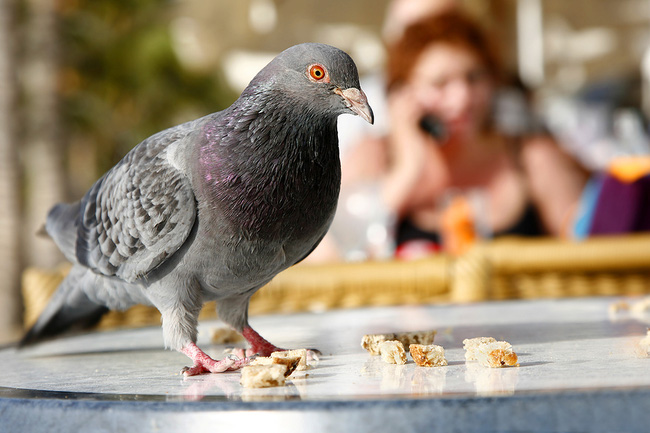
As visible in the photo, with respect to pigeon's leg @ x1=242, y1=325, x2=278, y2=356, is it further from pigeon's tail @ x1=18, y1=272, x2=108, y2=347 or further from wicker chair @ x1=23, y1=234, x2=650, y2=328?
wicker chair @ x1=23, y1=234, x2=650, y2=328

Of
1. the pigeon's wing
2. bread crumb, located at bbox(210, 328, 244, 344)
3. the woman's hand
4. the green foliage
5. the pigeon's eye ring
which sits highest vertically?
the green foliage

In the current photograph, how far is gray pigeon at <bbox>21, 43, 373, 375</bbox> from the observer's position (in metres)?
1.12

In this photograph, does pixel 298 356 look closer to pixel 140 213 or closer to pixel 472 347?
Result: pixel 472 347

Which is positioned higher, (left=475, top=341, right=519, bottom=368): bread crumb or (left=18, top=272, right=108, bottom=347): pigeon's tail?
(left=18, top=272, right=108, bottom=347): pigeon's tail

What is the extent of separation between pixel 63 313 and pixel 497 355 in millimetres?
1068

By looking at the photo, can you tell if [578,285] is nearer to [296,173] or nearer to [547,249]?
[547,249]

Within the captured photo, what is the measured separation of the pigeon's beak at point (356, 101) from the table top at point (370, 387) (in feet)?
1.32

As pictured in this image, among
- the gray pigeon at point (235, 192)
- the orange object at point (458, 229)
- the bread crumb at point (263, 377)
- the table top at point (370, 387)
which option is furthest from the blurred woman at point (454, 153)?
the bread crumb at point (263, 377)

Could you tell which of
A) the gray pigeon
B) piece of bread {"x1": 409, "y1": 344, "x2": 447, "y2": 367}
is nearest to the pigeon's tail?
the gray pigeon

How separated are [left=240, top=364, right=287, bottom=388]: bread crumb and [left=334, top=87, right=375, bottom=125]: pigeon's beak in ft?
1.55

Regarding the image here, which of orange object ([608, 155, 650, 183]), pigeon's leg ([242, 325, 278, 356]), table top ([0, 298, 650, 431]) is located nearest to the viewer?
table top ([0, 298, 650, 431])

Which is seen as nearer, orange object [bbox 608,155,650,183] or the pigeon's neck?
the pigeon's neck

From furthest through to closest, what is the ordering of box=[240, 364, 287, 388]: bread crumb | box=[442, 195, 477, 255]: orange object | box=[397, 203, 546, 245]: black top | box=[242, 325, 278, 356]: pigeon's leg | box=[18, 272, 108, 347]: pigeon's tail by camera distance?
box=[397, 203, 546, 245]: black top < box=[442, 195, 477, 255]: orange object < box=[18, 272, 108, 347]: pigeon's tail < box=[242, 325, 278, 356]: pigeon's leg < box=[240, 364, 287, 388]: bread crumb

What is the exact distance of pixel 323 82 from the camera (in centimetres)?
115
